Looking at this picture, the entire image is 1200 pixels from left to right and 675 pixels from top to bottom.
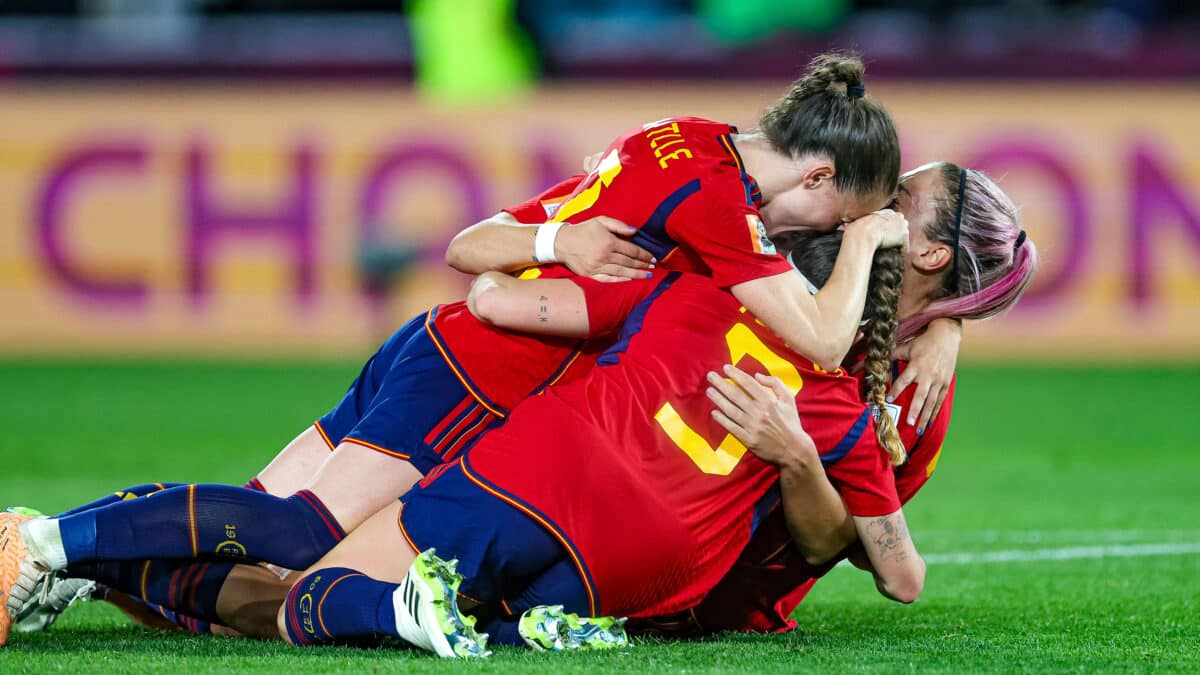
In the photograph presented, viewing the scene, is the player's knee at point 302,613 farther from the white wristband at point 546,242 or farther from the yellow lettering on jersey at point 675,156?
the yellow lettering on jersey at point 675,156

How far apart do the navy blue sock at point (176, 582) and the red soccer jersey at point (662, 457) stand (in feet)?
2.41

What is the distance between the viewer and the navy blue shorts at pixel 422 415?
421cm

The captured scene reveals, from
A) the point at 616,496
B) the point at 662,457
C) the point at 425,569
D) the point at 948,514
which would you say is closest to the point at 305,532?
the point at 425,569

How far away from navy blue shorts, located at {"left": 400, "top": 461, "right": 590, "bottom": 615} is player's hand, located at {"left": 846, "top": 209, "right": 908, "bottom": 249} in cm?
105

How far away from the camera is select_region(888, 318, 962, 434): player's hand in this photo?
4.16 m

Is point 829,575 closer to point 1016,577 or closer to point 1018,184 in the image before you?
point 1016,577

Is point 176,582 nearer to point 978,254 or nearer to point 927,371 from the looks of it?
point 927,371

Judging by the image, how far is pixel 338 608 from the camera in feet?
12.2

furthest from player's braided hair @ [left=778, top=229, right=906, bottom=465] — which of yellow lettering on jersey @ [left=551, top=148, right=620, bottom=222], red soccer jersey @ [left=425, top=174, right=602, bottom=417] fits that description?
red soccer jersey @ [left=425, top=174, right=602, bottom=417]

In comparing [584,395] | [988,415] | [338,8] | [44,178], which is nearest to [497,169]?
[338,8]

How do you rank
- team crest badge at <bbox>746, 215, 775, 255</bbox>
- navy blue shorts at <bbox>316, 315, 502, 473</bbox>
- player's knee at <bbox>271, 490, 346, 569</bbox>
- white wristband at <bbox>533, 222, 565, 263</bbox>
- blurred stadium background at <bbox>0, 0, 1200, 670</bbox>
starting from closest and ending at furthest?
team crest badge at <bbox>746, 215, 775, 255</bbox>, player's knee at <bbox>271, 490, 346, 569</bbox>, white wristband at <bbox>533, 222, 565, 263</bbox>, navy blue shorts at <bbox>316, 315, 502, 473</bbox>, blurred stadium background at <bbox>0, 0, 1200, 670</bbox>

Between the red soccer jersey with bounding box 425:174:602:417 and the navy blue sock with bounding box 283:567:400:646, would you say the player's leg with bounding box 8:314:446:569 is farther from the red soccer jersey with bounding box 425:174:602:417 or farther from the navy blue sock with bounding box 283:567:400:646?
the red soccer jersey with bounding box 425:174:602:417

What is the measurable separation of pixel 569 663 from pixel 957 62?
32.3ft

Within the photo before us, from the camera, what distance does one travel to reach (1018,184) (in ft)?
40.3
